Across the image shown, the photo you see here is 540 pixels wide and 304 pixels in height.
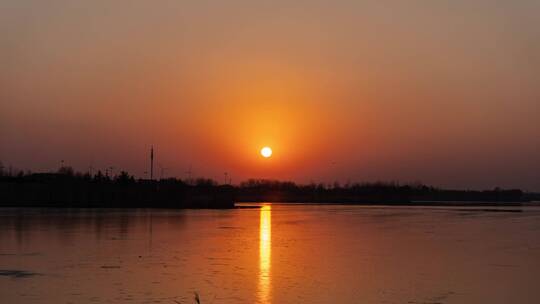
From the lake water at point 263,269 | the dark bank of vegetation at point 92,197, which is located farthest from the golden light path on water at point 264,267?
the dark bank of vegetation at point 92,197

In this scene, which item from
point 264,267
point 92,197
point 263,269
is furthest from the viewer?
point 92,197

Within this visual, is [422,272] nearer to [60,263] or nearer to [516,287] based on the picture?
[516,287]

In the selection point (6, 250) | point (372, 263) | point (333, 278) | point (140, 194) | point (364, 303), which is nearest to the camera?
point (364, 303)

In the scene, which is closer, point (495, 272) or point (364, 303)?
point (364, 303)

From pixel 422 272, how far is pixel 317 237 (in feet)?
45.8

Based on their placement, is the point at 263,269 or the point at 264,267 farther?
the point at 264,267

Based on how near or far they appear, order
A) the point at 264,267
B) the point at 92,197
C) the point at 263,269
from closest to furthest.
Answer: the point at 263,269 < the point at 264,267 < the point at 92,197

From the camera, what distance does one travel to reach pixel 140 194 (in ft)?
337

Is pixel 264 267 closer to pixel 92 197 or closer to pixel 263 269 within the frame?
pixel 263 269

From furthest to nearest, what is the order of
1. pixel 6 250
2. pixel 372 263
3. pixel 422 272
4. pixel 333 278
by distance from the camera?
pixel 6 250, pixel 372 263, pixel 422 272, pixel 333 278

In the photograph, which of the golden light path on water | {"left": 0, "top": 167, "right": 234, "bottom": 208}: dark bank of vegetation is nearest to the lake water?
the golden light path on water

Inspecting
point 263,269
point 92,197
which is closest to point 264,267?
point 263,269

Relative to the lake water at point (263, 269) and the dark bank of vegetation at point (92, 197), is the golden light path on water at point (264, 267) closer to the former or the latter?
the lake water at point (263, 269)

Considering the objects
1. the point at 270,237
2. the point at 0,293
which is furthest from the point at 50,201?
the point at 0,293
